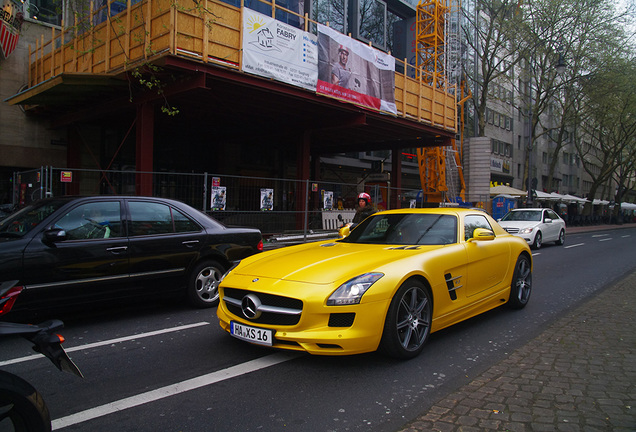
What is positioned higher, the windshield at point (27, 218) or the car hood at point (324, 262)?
the windshield at point (27, 218)

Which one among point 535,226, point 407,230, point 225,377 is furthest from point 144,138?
point 535,226

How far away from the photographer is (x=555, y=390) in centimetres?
344

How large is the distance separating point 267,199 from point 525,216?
35.3 feet

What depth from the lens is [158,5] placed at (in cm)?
1069

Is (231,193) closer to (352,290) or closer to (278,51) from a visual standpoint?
(278,51)

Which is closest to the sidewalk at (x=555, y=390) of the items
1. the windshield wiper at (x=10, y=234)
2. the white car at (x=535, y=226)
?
the windshield wiper at (x=10, y=234)

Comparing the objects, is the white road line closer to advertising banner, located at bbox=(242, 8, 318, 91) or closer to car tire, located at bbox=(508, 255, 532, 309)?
car tire, located at bbox=(508, 255, 532, 309)

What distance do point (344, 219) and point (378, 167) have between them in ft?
45.1

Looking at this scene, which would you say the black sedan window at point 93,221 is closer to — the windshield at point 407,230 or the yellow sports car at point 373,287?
the yellow sports car at point 373,287

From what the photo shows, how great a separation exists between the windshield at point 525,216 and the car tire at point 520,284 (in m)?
11.6

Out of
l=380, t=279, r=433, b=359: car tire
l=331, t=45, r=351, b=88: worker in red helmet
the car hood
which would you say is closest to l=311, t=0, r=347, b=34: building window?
l=331, t=45, r=351, b=88: worker in red helmet

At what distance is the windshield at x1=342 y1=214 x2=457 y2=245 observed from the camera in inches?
199

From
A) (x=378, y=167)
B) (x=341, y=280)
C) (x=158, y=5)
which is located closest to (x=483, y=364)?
(x=341, y=280)

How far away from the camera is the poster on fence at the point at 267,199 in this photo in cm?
1205
